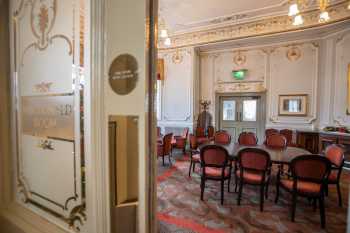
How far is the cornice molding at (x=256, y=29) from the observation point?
4.69m

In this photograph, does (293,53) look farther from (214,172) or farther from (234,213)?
(234,213)

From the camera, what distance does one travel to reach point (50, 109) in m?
1.14

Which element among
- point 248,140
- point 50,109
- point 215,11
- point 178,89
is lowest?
point 248,140

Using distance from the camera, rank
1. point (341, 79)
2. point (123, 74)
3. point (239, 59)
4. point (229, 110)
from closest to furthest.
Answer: point (123, 74), point (341, 79), point (239, 59), point (229, 110)

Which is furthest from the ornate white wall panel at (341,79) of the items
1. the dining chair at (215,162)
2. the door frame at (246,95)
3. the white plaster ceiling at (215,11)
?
the dining chair at (215,162)

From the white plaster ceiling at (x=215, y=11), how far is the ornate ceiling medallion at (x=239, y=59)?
3.74 ft

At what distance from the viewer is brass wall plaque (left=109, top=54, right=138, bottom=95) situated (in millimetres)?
862

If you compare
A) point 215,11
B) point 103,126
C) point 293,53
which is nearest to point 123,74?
point 103,126

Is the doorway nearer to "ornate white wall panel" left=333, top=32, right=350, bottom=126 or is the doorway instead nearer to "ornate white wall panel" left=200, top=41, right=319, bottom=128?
"ornate white wall panel" left=200, top=41, right=319, bottom=128

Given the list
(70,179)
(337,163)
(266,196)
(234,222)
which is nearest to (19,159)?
(70,179)

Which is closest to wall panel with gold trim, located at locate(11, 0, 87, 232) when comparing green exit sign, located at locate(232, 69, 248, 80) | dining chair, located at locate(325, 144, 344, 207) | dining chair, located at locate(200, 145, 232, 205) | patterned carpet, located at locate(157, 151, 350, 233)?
patterned carpet, located at locate(157, 151, 350, 233)

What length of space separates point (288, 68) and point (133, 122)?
21.2ft

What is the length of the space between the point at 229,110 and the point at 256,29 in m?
2.72

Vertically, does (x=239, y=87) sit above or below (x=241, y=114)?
above
